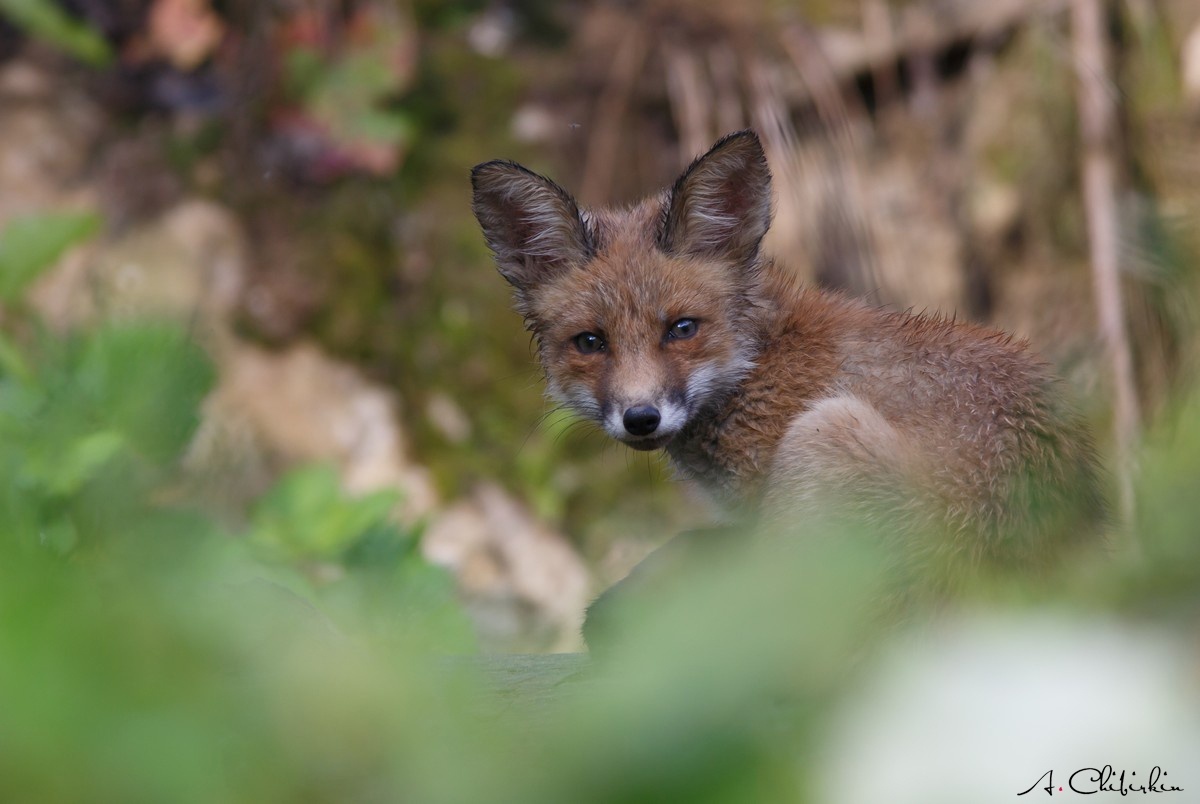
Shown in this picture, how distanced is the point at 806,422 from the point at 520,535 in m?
4.05

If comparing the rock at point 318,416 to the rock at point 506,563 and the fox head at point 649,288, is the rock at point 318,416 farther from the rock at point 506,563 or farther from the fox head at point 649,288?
the fox head at point 649,288

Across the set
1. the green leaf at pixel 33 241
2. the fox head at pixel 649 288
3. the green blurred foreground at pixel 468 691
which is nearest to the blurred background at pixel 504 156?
the fox head at pixel 649 288

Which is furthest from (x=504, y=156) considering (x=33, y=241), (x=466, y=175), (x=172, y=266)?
(x=33, y=241)

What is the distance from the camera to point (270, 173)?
7.48m

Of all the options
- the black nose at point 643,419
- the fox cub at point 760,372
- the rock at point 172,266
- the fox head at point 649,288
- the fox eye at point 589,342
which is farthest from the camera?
the rock at point 172,266

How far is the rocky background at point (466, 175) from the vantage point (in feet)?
22.6

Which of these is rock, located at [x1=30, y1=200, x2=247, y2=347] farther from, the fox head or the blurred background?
the fox head

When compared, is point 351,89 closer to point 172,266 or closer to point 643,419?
point 172,266

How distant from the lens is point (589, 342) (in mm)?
3930

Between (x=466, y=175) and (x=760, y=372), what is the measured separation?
174 inches

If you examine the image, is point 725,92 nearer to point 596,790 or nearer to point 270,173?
point 270,173

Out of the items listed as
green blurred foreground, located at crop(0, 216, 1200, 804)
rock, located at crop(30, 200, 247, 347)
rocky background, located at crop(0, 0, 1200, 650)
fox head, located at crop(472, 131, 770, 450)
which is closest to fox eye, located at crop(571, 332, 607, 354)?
fox head, located at crop(472, 131, 770, 450)

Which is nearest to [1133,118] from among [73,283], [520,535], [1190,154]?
[1190,154]

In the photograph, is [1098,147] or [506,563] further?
[506,563]
